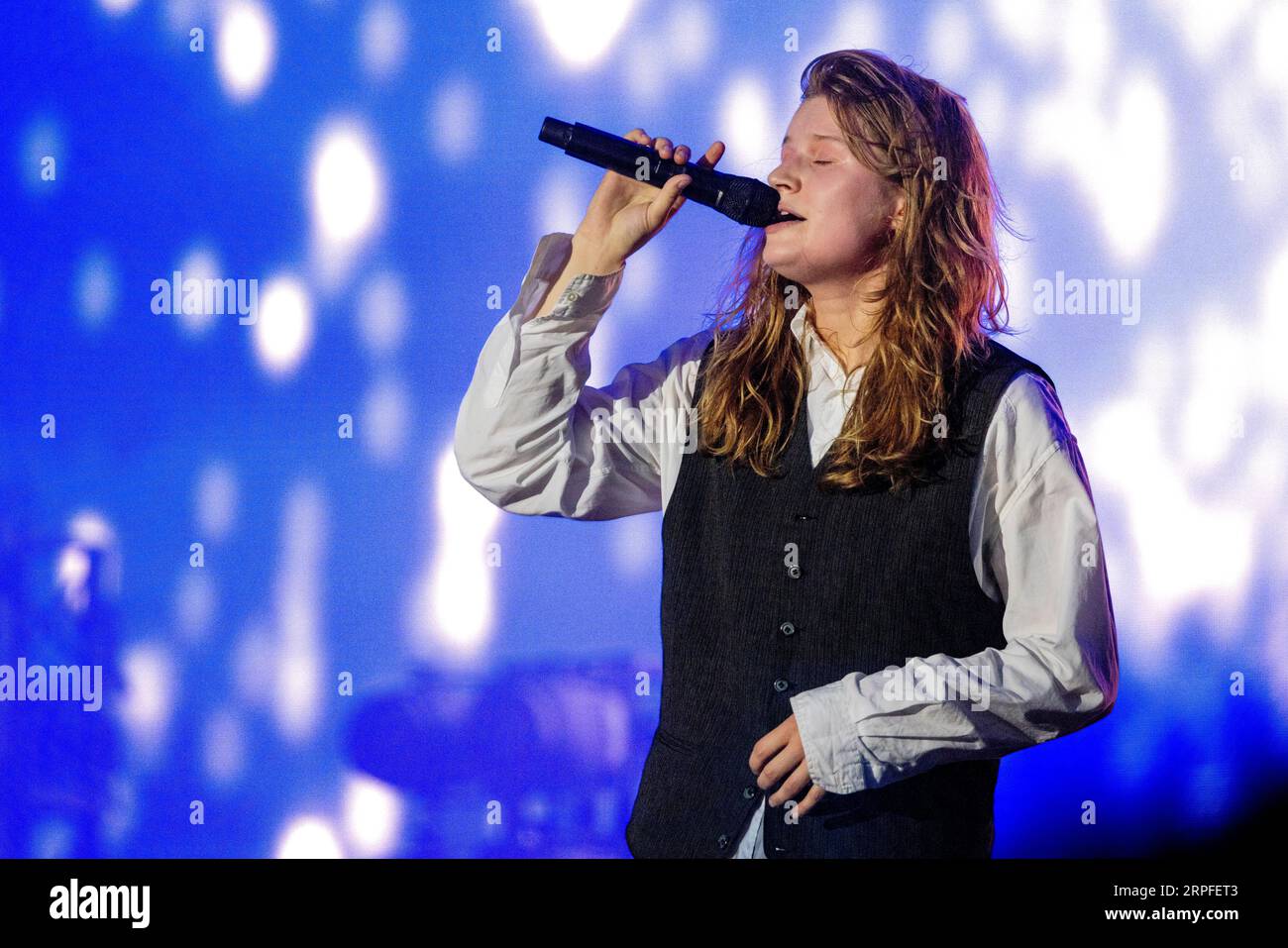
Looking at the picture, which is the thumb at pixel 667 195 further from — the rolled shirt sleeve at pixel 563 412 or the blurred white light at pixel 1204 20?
the blurred white light at pixel 1204 20

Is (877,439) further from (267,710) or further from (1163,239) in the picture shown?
(267,710)

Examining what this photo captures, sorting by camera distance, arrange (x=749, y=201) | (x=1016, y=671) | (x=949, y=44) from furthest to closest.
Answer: (x=949, y=44) → (x=749, y=201) → (x=1016, y=671)

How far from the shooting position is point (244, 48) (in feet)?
6.47

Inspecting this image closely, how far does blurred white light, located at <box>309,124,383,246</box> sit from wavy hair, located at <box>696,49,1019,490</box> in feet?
2.03

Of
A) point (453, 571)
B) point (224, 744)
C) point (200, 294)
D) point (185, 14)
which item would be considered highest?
point (185, 14)

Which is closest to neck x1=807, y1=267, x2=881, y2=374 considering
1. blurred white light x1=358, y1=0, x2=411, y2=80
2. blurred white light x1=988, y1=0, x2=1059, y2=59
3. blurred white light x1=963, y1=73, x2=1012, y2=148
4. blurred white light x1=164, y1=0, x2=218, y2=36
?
blurred white light x1=963, y1=73, x2=1012, y2=148

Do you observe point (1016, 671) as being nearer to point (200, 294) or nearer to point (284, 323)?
point (284, 323)

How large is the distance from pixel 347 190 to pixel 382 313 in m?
0.20

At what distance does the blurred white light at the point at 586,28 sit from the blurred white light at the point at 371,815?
1.16 m

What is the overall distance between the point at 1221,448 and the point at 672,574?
0.92 meters

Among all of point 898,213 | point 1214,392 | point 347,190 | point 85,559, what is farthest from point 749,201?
point 85,559

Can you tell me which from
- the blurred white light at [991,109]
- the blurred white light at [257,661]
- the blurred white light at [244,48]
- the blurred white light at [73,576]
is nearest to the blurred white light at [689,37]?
the blurred white light at [991,109]
